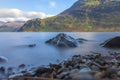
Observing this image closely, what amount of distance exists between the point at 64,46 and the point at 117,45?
1198cm

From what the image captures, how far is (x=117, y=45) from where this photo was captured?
5075 centimetres

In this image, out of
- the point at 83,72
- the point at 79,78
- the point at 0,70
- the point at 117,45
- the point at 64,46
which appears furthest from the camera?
the point at 64,46

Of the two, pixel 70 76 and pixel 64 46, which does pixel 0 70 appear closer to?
pixel 70 76

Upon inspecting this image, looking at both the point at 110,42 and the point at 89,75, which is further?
the point at 110,42

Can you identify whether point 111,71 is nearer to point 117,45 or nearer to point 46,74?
point 46,74

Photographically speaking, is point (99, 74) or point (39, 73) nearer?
point (99, 74)

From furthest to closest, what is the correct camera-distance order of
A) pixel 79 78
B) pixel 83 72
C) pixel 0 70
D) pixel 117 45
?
pixel 117 45, pixel 0 70, pixel 83 72, pixel 79 78

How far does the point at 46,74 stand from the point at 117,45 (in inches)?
1322

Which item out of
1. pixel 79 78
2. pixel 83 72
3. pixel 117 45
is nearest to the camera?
pixel 79 78

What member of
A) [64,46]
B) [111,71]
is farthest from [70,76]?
[64,46]

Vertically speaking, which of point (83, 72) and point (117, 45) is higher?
point (83, 72)

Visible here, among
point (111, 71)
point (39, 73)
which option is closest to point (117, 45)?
point (39, 73)

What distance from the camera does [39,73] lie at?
20.4 metres

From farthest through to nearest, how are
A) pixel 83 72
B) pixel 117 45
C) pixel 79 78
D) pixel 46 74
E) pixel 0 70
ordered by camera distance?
pixel 117 45, pixel 0 70, pixel 46 74, pixel 83 72, pixel 79 78
